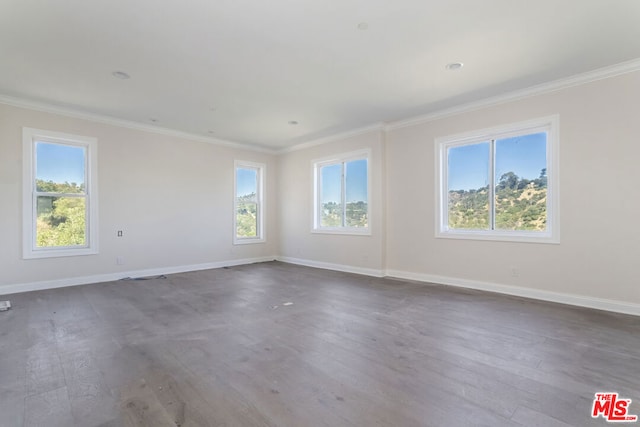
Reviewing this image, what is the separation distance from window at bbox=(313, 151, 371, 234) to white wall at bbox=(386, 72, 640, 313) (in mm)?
1896

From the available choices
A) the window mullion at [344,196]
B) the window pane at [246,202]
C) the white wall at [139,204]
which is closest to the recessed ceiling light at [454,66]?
the window mullion at [344,196]

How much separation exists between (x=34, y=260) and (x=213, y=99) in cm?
371

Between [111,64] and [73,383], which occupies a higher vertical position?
[111,64]

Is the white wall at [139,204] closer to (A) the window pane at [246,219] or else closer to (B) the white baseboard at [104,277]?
(B) the white baseboard at [104,277]

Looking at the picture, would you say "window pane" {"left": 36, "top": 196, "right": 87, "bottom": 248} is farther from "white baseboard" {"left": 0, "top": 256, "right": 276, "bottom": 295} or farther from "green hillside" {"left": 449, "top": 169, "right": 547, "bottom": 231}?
"green hillside" {"left": 449, "top": 169, "right": 547, "bottom": 231}

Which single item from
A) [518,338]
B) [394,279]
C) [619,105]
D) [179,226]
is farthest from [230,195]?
[619,105]

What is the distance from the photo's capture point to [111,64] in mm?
3484

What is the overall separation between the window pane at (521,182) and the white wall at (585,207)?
278 millimetres

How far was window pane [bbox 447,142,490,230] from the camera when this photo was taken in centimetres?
481

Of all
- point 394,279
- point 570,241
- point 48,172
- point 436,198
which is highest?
point 48,172

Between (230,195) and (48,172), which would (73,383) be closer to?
(48,172)

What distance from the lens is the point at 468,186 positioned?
4.99m

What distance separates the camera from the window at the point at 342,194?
6.21m

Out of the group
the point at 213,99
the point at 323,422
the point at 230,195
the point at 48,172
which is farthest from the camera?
the point at 230,195
